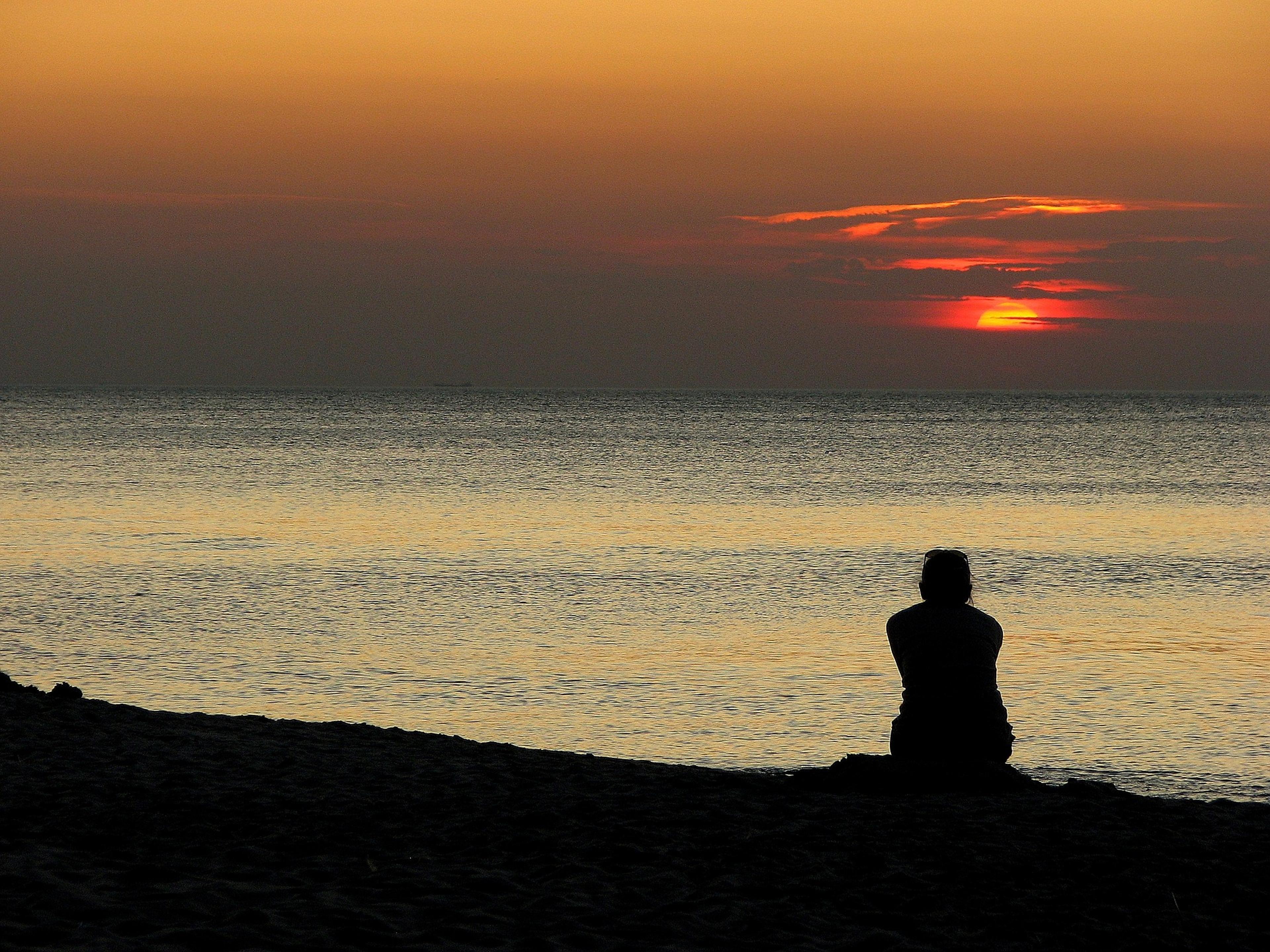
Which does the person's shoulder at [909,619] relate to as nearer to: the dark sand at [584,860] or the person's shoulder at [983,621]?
the person's shoulder at [983,621]

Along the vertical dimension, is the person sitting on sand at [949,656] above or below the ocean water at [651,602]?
above

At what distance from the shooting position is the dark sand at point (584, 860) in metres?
6.07

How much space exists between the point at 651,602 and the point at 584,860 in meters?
16.3

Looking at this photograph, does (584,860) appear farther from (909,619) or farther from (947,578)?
(947,578)

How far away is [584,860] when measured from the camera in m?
7.28

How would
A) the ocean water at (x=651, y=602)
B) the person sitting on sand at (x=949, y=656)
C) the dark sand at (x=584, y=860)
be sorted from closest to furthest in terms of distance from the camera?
the dark sand at (x=584, y=860) → the person sitting on sand at (x=949, y=656) → the ocean water at (x=651, y=602)

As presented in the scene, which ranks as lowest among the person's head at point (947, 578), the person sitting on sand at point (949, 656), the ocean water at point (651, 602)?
the ocean water at point (651, 602)

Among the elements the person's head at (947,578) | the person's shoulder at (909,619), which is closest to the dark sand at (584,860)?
the person's shoulder at (909,619)

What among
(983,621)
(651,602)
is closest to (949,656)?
(983,621)

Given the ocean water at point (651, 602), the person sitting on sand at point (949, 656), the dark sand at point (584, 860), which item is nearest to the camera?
the dark sand at point (584, 860)

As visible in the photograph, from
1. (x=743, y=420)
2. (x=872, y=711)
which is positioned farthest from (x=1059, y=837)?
(x=743, y=420)

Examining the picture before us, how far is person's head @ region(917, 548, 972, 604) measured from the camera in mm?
8125

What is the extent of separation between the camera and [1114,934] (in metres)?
6.13

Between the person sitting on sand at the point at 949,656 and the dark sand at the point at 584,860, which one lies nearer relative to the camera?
the dark sand at the point at 584,860
